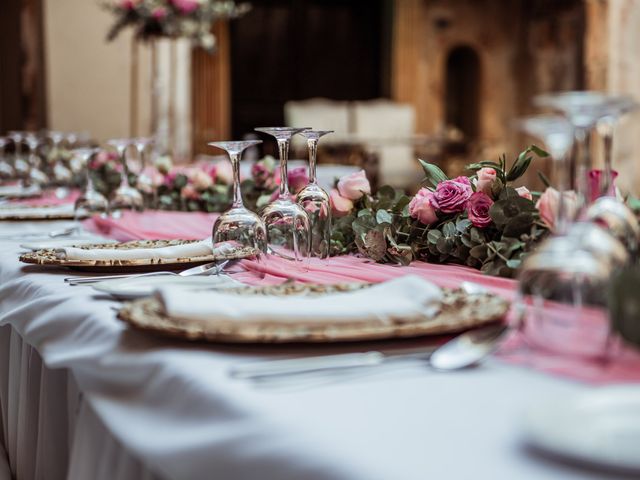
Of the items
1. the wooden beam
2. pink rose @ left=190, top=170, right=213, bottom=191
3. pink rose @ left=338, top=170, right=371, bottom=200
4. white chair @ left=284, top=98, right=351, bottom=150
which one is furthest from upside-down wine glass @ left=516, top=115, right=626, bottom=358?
the wooden beam

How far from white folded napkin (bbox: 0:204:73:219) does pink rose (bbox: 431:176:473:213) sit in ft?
5.04

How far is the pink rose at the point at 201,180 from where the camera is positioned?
3.11m

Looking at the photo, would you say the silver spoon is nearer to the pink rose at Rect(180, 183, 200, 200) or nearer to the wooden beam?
the pink rose at Rect(180, 183, 200, 200)

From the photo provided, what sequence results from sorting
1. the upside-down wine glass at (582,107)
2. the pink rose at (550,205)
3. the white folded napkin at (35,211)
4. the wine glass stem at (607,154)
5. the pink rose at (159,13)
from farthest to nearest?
the pink rose at (159,13) < the white folded napkin at (35,211) < the pink rose at (550,205) < the wine glass stem at (607,154) < the upside-down wine glass at (582,107)

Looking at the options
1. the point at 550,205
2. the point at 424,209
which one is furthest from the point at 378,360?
the point at 424,209

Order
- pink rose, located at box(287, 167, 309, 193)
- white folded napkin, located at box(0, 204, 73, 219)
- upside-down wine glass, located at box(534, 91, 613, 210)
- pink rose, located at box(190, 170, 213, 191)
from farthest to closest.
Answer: pink rose, located at box(190, 170, 213, 191)
white folded napkin, located at box(0, 204, 73, 219)
pink rose, located at box(287, 167, 309, 193)
upside-down wine glass, located at box(534, 91, 613, 210)

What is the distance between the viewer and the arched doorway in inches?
486

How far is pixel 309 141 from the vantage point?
5.62ft

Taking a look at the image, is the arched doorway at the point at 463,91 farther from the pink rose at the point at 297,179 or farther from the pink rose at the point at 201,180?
the pink rose at the point at 297,179

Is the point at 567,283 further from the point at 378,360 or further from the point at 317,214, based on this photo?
the point at 317,214

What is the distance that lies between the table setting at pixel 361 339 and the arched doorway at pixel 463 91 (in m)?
10.7

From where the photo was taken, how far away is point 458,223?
1.75 metres

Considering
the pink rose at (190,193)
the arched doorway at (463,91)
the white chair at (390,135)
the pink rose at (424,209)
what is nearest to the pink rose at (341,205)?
the pink rose at (424,209)

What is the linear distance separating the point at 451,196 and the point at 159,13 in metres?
5.09
